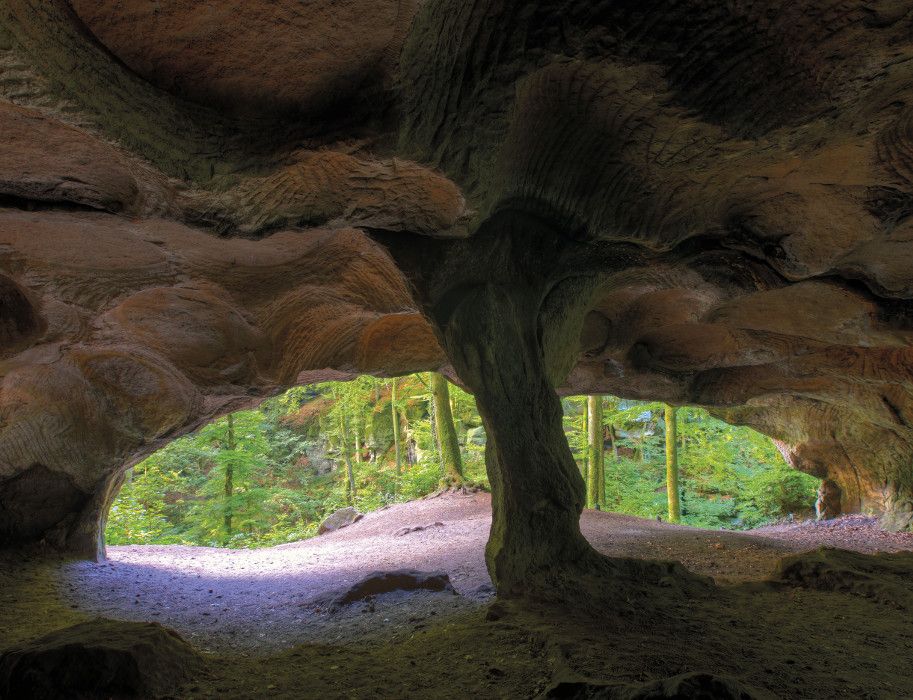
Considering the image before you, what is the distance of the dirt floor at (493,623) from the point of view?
2467 millimetres

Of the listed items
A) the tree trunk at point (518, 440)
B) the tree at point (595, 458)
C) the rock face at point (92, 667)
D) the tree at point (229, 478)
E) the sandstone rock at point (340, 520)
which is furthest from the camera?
the tree at point (229, 478)

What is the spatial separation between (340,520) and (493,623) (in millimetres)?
9844

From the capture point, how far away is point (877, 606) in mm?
3674

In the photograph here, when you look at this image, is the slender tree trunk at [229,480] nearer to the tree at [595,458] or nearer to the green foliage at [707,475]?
the tree at [595,458]

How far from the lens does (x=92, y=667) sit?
7.71 ft

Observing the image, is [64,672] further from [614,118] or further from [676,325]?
[676,325]

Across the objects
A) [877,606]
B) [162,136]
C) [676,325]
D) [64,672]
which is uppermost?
[162,136]

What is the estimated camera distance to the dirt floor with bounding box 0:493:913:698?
8.09 feet

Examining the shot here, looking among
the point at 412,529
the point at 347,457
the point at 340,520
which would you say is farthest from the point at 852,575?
the point at 347,457

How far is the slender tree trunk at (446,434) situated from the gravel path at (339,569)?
1765 millimetres

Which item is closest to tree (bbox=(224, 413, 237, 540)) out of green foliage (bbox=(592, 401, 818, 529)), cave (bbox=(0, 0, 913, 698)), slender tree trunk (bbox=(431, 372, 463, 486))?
slender tree trunk (bbox=(431, 372, 463, 486))

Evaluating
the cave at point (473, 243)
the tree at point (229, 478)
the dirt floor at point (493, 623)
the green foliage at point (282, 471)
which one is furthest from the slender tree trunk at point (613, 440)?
the cave at point (473, 243)

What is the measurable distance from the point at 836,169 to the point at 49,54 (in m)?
4.22

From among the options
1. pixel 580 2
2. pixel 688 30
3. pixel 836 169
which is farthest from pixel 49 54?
pixel 836 169
